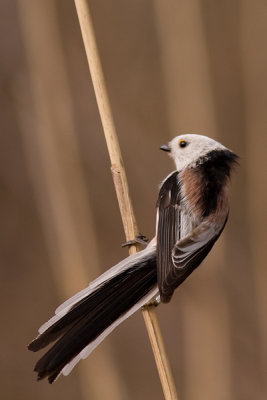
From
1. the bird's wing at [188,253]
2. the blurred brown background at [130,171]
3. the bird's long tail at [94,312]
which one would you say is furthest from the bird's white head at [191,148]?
the blurred brown background at [130,171]

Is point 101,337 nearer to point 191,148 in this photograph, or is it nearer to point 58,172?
point 191,148

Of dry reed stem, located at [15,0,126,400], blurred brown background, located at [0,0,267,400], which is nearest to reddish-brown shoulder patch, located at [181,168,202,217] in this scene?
blurred brown background, located at [0,0,267,400]

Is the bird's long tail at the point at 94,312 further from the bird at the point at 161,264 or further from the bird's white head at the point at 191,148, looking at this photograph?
the bird's white head at the point at 191,148

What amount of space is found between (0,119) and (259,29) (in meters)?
1.58

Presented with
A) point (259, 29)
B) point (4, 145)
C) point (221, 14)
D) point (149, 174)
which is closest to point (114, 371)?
point (149, 174)

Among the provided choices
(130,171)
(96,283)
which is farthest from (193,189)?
(130,171)

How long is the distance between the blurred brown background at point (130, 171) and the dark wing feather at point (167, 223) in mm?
756

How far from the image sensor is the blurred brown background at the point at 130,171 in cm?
286

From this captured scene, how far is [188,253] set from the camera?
1878mm

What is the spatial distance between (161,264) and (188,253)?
10 cm

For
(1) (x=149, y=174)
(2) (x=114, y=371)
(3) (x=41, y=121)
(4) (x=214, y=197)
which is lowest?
(2) (x=114, y=371)

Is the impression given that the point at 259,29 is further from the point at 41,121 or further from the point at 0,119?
the point at 0,119

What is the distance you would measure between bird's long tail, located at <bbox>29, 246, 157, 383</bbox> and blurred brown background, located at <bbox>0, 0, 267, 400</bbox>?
102 cm

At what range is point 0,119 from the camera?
3697 millimetres
